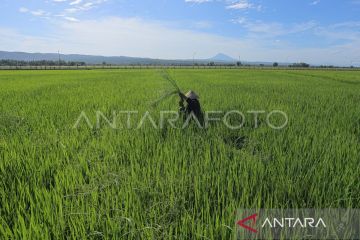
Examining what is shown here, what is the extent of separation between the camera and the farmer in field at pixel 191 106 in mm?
3379

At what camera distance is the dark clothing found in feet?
11.3

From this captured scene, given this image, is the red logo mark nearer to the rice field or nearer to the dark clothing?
the rice field

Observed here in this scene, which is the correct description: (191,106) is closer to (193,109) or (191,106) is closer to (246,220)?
(193,109)

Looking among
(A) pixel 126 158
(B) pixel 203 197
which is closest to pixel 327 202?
(B) pixel 203 197

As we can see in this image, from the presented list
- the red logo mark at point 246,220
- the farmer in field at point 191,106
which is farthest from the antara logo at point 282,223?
the farmer in field at point 191,106

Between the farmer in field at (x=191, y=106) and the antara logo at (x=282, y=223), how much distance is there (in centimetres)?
199

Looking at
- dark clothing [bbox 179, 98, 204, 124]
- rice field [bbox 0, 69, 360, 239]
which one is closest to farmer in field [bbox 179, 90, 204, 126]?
dark clothing [bbox 179, 98, 204, 124]

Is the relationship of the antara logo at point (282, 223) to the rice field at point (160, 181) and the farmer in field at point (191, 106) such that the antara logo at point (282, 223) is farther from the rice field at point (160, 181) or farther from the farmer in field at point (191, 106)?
the farmer in field at point (191, 106)

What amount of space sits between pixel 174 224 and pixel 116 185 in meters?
0.60

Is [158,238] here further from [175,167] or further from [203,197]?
[175,167]

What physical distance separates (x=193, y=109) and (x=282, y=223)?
2.16 m

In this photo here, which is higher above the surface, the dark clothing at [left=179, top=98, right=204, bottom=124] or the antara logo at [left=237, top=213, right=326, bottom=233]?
the dark clothing at [left=179, top=98, right=204, bottom=124]

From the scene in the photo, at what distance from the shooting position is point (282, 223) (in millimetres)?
1506

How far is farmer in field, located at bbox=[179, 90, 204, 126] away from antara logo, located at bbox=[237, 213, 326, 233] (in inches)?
78.3
